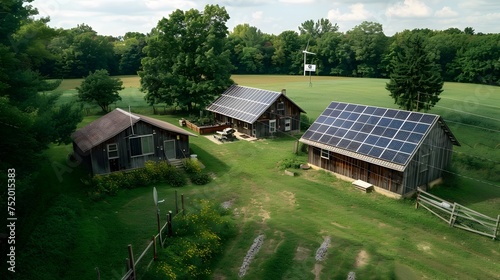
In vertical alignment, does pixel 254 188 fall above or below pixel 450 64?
below

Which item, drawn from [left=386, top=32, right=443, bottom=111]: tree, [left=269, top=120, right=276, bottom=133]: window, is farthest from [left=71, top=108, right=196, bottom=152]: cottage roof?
[left=386, top=32, right=443, bottom=111]: tree

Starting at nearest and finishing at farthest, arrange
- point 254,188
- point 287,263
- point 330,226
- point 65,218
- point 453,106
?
1. point 287,263
2. point 65,218
3. point 330,226
4. point 254,188
5. point 453,106

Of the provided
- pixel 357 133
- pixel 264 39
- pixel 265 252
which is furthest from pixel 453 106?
pixel 264 39

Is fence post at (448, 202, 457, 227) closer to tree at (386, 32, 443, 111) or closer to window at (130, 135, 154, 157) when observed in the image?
window at (130, 135, 154, 157)

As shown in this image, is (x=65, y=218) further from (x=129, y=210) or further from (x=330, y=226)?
(x=330, y=226)

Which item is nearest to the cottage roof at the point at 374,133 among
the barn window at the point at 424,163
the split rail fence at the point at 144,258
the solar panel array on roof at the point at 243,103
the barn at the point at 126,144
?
the barn window at the point at 424,163

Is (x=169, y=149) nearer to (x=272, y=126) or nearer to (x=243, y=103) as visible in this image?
(x=272, y=126)
